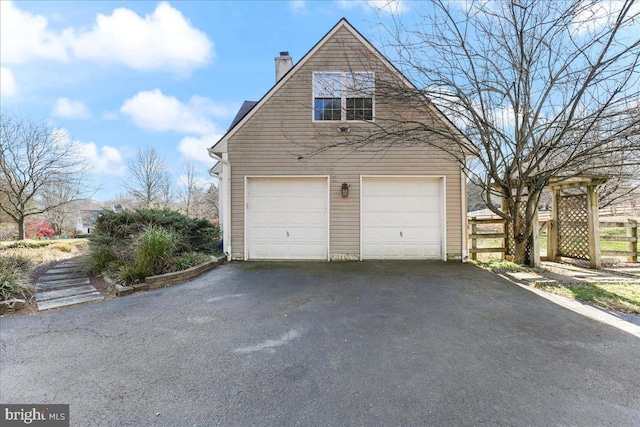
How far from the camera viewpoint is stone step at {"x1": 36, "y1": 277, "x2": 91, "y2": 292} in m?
4.95

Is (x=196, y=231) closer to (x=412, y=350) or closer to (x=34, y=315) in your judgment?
(x=34, y=315)

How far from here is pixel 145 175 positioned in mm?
22328

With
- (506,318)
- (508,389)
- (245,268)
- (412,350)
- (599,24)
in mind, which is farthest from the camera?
(245,268)

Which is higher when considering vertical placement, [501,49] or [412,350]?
[501,49]

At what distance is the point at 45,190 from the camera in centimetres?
1381

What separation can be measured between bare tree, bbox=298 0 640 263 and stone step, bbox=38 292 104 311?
6171 mm

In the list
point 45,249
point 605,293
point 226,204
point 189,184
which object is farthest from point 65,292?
point 189,184

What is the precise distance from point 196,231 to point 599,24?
1021cm

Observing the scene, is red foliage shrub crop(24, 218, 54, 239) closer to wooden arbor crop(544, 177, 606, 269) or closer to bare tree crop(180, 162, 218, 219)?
bare tree crop(180, 162, 218, 219)

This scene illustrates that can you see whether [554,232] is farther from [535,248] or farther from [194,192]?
[194,192]

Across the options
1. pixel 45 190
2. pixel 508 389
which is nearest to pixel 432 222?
pixel 508 389

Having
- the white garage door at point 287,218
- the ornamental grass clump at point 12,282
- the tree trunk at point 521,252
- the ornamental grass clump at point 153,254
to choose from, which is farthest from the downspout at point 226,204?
the tree trunk at point 521,252

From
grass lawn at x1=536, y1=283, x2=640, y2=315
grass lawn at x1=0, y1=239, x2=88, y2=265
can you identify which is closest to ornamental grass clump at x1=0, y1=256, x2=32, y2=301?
grass lawn at x1=0, y1=239, x2=88, y2=265

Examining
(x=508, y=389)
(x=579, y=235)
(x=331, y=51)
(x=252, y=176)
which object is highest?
(x=331, y=51)
